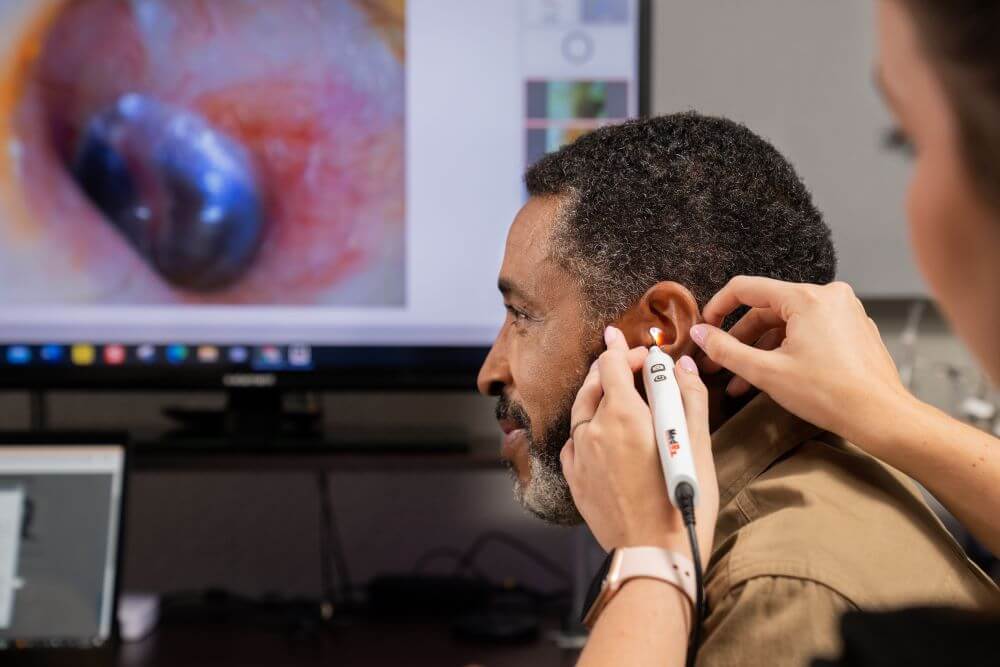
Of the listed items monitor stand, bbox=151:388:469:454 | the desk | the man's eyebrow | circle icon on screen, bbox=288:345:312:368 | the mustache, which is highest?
the man's eyebrow

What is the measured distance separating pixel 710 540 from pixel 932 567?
16 cm

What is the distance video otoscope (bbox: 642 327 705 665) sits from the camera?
0.69 metres

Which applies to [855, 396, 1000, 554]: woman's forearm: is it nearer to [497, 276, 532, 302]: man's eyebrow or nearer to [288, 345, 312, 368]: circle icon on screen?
[497, 276, 532, 302]: man's eyebrow

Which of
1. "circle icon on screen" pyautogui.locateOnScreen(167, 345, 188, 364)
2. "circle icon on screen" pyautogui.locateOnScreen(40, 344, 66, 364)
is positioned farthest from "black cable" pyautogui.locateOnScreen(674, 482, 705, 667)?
"circle icon on screen" pyautogui.locateOnScreen(40, 344, 66, 364)

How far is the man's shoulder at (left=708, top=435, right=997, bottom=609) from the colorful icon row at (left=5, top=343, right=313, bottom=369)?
0.90 metres

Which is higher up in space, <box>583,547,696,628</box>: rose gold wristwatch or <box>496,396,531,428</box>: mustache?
<box>496,396,531,428</box>: mustache

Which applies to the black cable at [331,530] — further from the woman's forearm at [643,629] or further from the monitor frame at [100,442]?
the woman's forearm at [643,629]

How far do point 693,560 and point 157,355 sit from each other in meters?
1.07

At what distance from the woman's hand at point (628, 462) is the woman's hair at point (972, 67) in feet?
1.20

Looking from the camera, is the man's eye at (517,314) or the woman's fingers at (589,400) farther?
the man's eye at (517,314)

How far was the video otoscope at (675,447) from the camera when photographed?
69cm

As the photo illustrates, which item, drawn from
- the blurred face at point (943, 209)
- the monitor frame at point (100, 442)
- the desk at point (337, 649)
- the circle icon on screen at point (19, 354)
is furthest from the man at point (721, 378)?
the circle icon on screen at point (19, 354)

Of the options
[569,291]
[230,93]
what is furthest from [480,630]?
[230,93]

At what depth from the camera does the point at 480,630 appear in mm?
1390
